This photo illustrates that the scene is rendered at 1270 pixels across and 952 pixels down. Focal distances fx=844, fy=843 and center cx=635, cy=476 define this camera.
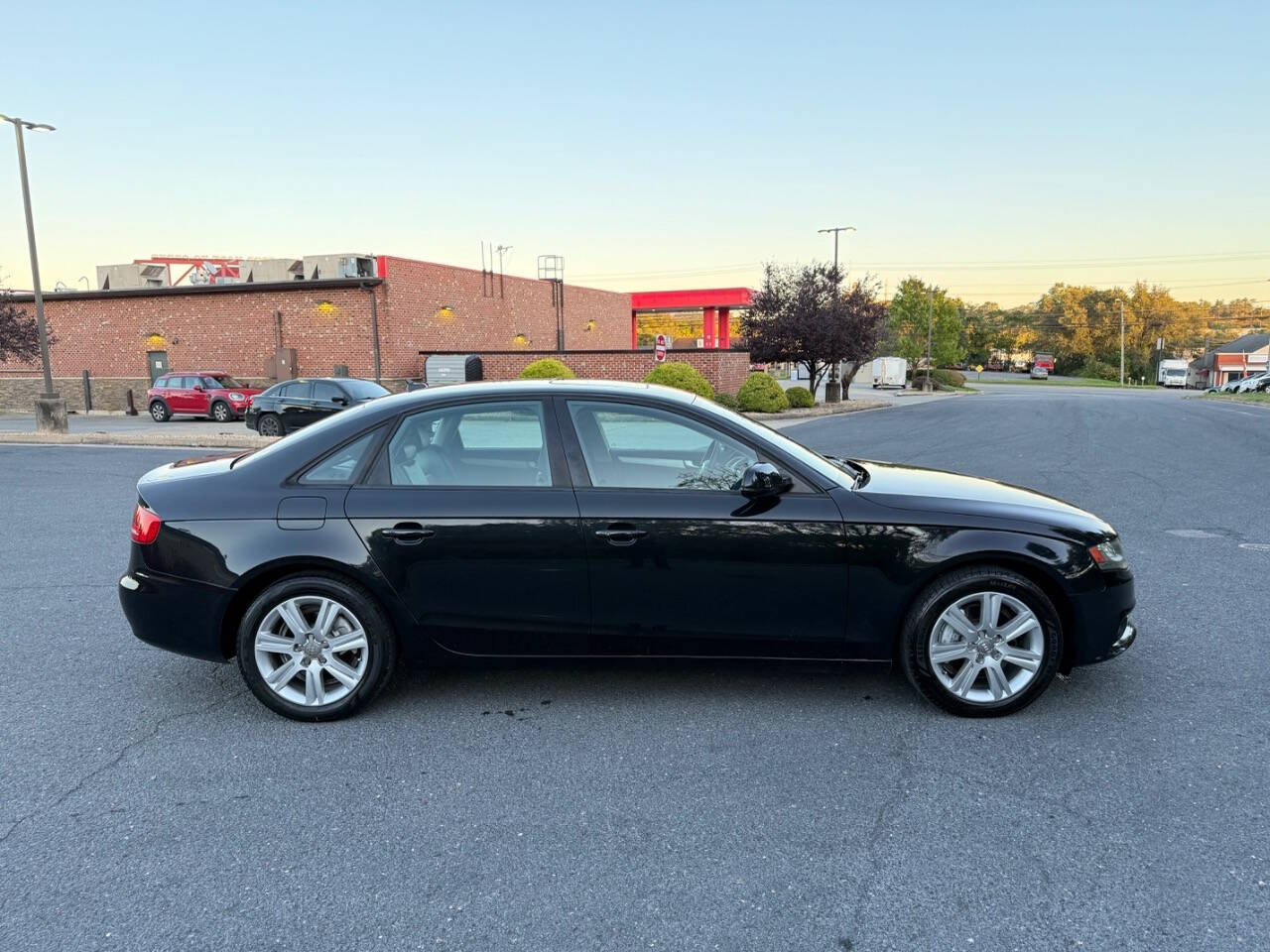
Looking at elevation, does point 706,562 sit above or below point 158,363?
below

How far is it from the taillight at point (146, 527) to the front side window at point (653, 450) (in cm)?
201

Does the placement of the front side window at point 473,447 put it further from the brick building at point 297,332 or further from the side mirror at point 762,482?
the brick building at point 297,332

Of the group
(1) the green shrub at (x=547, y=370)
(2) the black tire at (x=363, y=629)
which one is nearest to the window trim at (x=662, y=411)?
(2) the black tire at (x=363, y=629)

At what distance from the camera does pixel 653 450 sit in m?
4.05

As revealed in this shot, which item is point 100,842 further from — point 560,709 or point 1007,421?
point 1007,421

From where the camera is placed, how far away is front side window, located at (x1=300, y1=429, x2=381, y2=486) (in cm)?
394

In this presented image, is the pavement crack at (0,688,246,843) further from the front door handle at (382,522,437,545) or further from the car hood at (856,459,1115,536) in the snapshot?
the car hood at (856,459,1115,536)

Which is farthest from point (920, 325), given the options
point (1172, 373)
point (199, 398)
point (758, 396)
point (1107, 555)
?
point (1107, 555)

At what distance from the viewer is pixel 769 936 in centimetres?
246

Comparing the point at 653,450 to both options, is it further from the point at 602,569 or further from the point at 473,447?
the point at 473,447

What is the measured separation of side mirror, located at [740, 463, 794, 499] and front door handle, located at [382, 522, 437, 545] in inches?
56.2

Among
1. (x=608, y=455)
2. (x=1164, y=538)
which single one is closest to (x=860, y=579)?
(x=608, y=455)

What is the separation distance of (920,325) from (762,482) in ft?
239

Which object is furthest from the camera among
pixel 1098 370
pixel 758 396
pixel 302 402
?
pixel 1098 370
